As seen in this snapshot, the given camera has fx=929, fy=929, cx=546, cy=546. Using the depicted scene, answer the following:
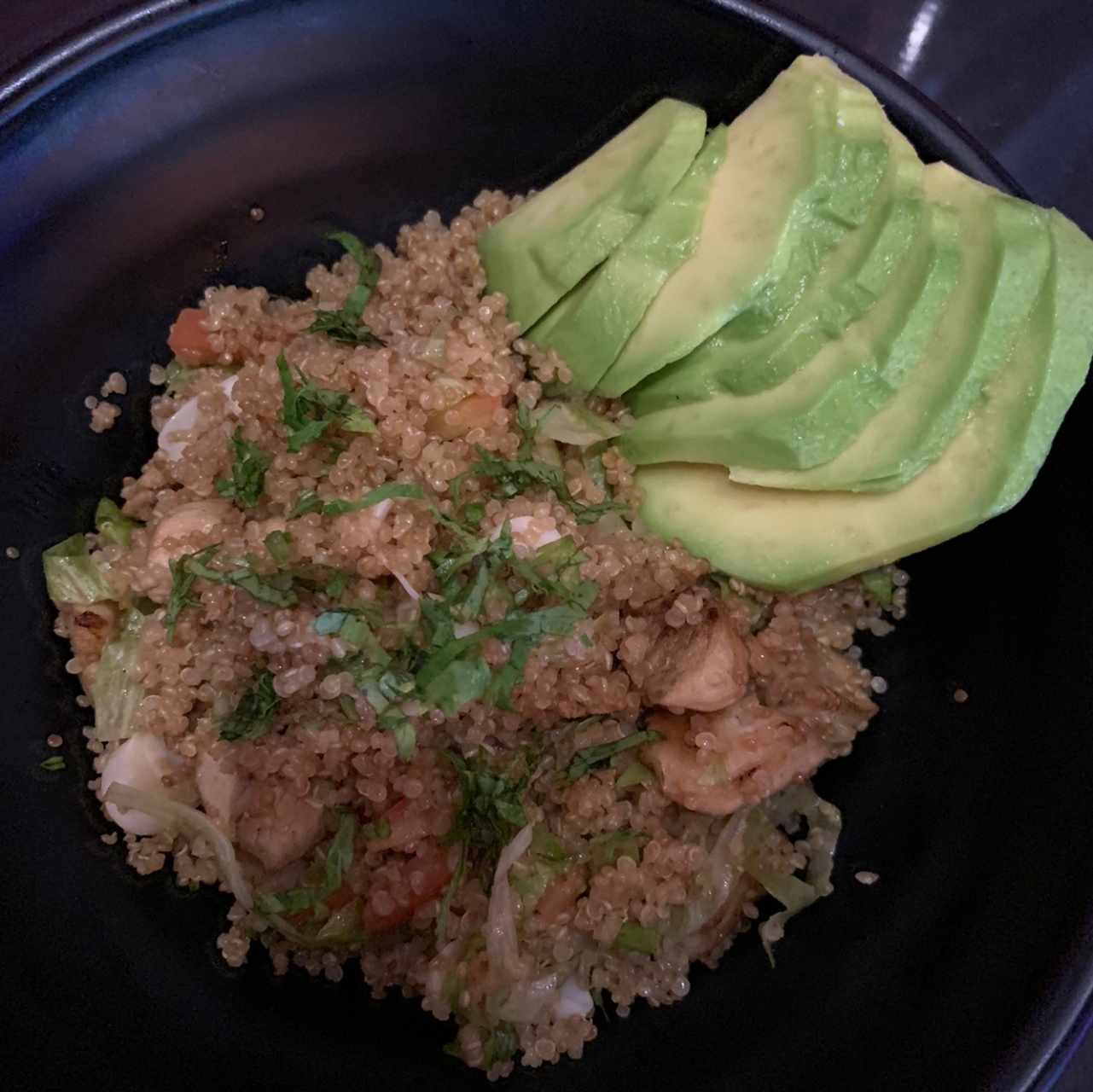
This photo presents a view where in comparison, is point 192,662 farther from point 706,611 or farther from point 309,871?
point 706,611

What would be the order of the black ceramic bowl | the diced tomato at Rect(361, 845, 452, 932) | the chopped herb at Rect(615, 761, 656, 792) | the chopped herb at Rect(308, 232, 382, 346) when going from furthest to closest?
1. the chopped herb at Rect(308, 232, 382, 346)
2. the chopped herb at Rect(615, 761, 656, 792)
3. the diced tomato at Rect(361, 845, 452, 932)
4. the black ceramic bowl

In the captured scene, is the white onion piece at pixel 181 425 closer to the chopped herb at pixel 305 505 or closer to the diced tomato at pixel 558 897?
the chopped herb at pixel 305 505

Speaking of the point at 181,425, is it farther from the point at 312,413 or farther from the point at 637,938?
the point at 637,938

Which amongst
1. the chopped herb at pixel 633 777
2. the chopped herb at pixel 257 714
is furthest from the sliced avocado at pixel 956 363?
the chopped herb at pixel 257 714

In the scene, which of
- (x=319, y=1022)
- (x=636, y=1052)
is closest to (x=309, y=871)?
(x=319, y=1022)

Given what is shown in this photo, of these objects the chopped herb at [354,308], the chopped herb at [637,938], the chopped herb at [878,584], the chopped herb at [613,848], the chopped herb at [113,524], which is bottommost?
the chopped herb at [637,938]

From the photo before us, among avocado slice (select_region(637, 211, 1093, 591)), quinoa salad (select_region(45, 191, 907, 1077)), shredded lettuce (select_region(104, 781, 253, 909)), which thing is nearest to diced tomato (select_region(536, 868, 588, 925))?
quinoa salad (select_region(45, 191, 907, 1077))

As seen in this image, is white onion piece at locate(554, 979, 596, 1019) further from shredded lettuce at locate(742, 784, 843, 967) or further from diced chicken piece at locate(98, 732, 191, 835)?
diced chicken piece at locate(98, 732, 191, 835)
